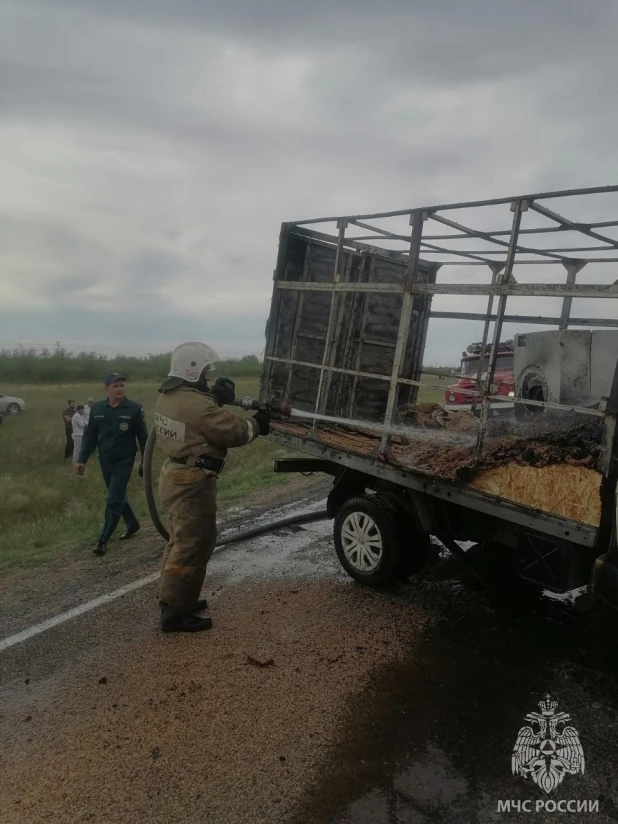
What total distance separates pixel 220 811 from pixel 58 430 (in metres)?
18.9

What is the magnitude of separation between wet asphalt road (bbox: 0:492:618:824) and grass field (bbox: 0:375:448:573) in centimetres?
269

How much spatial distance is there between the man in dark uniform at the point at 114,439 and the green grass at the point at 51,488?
606 millimetres

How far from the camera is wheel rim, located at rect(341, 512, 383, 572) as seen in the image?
15.8 ft

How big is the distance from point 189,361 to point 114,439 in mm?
2479

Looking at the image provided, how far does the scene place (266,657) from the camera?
3.84m

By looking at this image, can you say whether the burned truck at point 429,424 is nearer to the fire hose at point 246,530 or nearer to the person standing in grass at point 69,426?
the fire hose at point 246,530

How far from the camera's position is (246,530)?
659cm

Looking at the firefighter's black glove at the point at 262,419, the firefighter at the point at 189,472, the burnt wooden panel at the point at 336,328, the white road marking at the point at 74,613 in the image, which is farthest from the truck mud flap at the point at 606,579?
the white road marking at the point at 74,613

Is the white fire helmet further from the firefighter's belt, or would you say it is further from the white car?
the white car

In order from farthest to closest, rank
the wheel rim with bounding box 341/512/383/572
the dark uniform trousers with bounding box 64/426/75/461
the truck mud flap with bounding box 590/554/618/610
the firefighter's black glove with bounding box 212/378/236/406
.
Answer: the dark uniform trousers with bounding box 64/426/75/461, the wheel rim with bounding box 341/512/383/572, the firefighter's black glove with bounding box 212/378/236/406, the truck mud flap with bounding box 590/554/618/610

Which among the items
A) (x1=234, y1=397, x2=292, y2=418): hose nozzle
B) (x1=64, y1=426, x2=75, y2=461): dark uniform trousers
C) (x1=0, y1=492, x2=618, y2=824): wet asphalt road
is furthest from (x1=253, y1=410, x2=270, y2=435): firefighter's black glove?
(x1=64, y1=426, x2=75, y2=461): dark uniform trousers

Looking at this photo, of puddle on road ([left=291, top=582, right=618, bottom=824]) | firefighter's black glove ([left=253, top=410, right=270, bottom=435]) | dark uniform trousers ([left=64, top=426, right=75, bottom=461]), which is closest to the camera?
puddle on road ([left=291, top=582, right=618, bottom=824])

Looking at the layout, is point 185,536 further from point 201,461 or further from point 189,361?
point 189,361

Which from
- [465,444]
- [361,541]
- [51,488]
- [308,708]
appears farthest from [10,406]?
[308,708]
